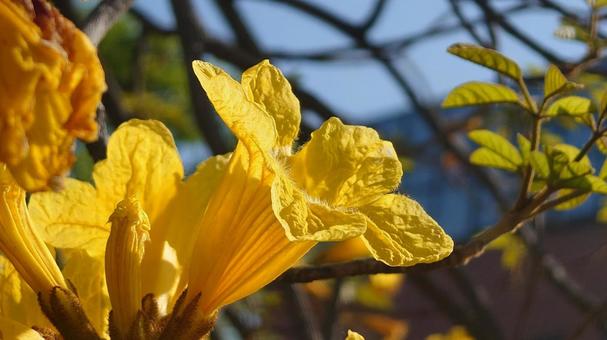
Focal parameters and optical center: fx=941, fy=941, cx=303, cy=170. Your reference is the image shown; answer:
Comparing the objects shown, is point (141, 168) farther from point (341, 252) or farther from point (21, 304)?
point (341, 252)

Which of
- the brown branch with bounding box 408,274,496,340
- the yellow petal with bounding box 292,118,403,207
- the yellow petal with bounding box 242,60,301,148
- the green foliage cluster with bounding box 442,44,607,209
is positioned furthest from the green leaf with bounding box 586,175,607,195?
the brown branch with bounding box 408,274,496,340

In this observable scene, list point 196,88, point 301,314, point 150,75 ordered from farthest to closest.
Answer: point 150,75
point 301,314
point 196,88

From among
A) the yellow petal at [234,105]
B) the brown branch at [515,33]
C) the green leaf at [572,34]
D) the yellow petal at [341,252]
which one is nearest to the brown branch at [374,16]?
the brown branch at [515,33]

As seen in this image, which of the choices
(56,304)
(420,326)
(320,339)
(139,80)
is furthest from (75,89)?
(420,326)

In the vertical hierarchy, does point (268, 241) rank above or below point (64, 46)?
below

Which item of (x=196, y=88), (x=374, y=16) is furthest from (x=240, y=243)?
(x=374, y=16)

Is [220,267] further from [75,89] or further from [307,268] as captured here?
[75,89]
